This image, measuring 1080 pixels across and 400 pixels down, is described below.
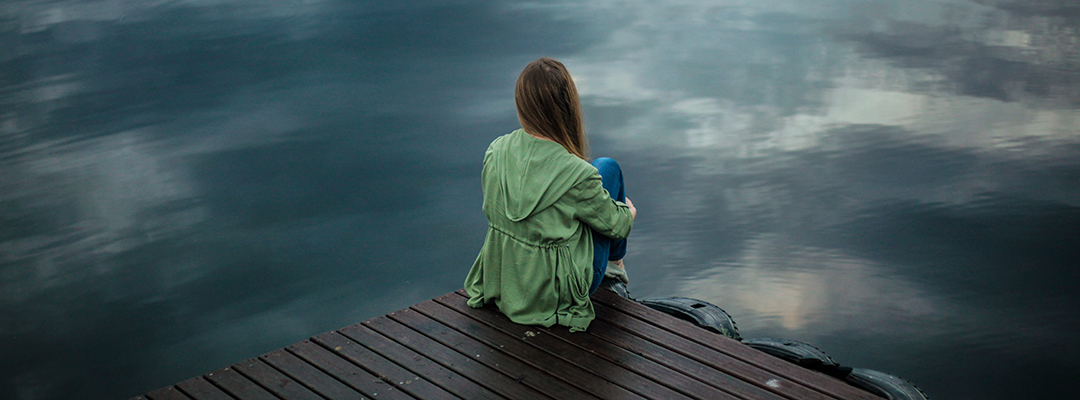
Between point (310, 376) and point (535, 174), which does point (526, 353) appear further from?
point (310, 376)

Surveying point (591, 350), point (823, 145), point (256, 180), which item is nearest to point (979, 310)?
point (823, 145)

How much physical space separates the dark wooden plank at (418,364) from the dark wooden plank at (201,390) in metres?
0.48

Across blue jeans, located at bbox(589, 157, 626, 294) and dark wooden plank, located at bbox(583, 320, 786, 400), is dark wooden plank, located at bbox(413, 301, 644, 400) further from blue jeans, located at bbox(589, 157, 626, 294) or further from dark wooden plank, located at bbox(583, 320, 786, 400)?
blue jeans, located at bbox(589, 157, 626, 294)

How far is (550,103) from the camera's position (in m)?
2.58

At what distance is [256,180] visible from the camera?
20.5ft

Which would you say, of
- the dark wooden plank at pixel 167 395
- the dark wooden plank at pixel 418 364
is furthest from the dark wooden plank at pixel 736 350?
the dark wooden plank at pixel 167 395

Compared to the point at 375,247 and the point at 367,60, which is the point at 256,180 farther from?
the point at 367,60

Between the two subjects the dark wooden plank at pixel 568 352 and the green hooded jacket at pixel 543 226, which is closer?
the dark wooden plank at pixel 568 352

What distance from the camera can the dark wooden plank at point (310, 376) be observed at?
2.54 metres

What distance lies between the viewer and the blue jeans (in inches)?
111

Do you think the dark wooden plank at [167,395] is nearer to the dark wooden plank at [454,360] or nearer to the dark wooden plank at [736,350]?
the dark wooden plank at [454,360]

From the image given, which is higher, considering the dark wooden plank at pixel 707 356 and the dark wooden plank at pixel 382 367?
the dark wooden plank at pixel 707 356

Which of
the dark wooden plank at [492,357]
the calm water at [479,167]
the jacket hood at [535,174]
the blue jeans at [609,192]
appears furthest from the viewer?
the calm water at [479,167]

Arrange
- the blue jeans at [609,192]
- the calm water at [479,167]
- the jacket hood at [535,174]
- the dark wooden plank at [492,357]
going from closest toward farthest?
the dark wooden plank at [492,357]
the jacket hood at [535,174]
the blue jeans at [609,192]
the calm water at [479,167]
